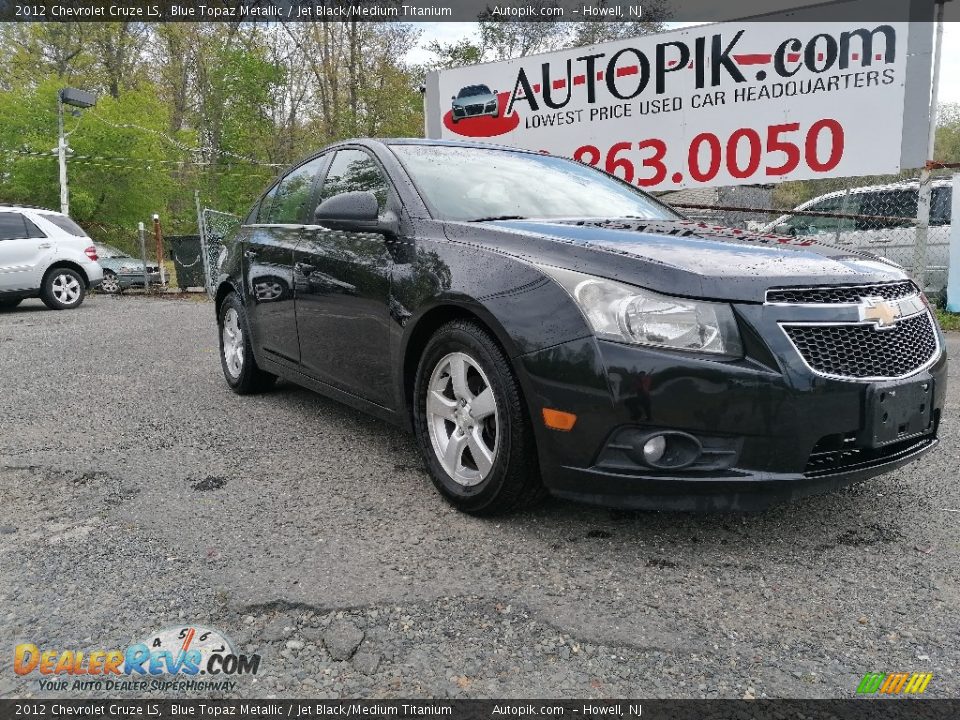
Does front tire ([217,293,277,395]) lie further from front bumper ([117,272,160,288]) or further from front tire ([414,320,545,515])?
front bumper ([117,272,160,288])

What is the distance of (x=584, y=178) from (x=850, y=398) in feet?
6.92

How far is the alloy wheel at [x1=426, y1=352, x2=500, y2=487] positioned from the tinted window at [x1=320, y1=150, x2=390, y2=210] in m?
0.95

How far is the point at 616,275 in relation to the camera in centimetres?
236

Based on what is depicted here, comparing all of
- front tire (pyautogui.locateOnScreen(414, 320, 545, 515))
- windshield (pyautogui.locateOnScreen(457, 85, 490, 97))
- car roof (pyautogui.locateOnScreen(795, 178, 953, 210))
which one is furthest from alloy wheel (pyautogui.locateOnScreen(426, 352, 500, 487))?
windshield (pyautogui.locateOnScreen(457, 85, 490, 97))

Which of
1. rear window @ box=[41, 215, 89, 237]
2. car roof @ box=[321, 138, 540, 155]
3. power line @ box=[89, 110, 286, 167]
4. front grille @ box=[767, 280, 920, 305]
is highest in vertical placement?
power line @ box=[89, 110, 286, 167]

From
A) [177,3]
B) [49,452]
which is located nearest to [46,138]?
[177,3]

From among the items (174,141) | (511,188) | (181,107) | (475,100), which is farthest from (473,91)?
(181,107)

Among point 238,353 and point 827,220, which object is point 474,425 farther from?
point 827,220

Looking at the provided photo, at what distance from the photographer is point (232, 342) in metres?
5.07

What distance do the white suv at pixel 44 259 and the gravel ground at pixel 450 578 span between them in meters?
9.27

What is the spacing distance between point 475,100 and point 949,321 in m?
7.16

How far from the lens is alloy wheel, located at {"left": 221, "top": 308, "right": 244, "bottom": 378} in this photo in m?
4.91

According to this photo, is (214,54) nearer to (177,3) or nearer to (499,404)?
(177,3)

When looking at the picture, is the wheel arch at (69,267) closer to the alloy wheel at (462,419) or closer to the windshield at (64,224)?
the windshield at (64,224)
